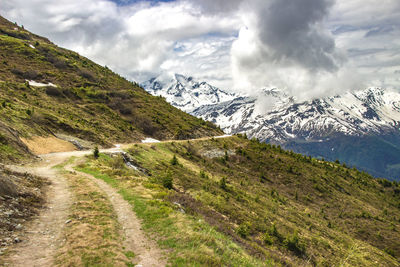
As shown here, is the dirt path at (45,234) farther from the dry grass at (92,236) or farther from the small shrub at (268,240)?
the small shrub at (268,240)

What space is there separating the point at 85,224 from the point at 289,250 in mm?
21426

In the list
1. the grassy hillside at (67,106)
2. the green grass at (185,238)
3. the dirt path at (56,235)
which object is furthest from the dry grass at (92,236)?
the grassy hillside at (67,106)

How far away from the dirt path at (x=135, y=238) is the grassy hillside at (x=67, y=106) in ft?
49.9

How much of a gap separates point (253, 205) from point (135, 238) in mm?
25254

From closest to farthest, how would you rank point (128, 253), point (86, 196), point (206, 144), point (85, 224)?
point (128, 253) < point (85, 224) < point (86, 196) < point (206, 144)

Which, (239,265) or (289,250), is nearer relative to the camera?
(239,265)

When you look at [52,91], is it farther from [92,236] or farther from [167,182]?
[92,236]

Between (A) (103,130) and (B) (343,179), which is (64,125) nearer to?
(A) (103,130)

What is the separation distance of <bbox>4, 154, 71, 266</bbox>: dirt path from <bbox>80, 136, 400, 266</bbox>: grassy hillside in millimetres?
4775

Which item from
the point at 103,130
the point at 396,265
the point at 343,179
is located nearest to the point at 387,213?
the point at 343,179

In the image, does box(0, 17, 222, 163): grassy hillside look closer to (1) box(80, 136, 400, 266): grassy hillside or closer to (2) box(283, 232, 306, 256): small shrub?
(1) box(80, 136, 400, 266): grassy hillside

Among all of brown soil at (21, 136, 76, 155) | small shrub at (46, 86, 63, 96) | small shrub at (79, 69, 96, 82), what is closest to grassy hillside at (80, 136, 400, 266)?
brown soil at (21, 136, 76, 155)

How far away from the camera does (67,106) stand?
61.2 m

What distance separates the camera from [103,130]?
55438mm
